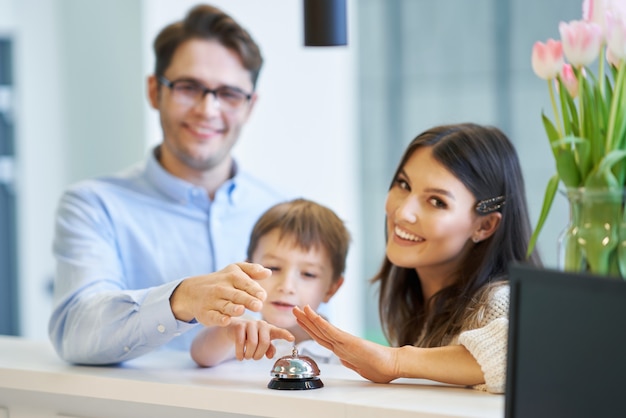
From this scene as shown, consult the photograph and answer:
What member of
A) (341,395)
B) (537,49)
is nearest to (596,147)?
(537,49)

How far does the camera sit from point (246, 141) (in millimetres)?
4879

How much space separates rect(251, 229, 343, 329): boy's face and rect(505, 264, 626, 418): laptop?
1.08 metres

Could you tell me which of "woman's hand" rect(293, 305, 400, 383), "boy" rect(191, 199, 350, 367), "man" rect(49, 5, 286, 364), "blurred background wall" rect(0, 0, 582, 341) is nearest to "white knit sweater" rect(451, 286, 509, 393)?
"woman's hand" rect(293, 305, 400, 383)

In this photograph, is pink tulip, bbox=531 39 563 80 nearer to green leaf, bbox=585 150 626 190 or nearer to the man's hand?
green leaf, bbox=585 150 626 190

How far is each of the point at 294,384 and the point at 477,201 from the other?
0.58 metres

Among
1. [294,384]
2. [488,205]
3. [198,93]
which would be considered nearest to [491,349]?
[294,384]

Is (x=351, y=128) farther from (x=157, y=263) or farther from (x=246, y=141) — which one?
(x=157, y=263)

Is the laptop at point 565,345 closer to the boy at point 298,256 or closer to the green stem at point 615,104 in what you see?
the green stem at point 615,104

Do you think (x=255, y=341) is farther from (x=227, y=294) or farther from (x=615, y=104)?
(x=615, y=104)

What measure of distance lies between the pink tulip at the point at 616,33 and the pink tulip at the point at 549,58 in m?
0.08

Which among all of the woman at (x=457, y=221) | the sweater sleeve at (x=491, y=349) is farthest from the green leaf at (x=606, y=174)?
the woman at (x=457, y=221)

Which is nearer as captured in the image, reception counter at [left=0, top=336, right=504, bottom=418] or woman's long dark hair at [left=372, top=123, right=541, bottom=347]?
reception counter at [left=0, top=336, right=504, bottom=418]

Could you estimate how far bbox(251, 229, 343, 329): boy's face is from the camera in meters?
2.30

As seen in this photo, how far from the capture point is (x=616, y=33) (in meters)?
1.46
